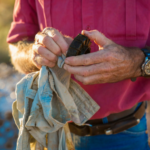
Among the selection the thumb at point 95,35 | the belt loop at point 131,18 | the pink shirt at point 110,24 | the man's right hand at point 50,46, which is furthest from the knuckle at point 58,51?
the belt loop at point 131,18

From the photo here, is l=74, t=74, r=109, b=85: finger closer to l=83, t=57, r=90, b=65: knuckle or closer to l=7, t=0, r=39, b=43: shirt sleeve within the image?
l=83, t=57, r=90, b=65: knuckle

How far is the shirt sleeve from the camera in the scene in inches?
57.2

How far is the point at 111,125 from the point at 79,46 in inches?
27.7

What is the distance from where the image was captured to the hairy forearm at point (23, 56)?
1.30 m

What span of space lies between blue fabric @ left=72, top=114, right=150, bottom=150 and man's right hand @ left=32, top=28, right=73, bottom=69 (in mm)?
703

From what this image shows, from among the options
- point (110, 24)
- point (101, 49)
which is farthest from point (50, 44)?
point (110, 24)

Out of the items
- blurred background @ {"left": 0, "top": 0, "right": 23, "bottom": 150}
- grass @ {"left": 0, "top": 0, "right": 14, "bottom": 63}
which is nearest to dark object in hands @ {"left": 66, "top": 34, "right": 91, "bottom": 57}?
blurred background @ {"left": 0, "top": 0, "right": 23, "bottom": 150}

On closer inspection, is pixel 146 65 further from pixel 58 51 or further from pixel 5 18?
pixel 5 18

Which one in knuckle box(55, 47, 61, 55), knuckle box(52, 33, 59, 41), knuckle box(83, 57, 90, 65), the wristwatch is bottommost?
the wristwatch

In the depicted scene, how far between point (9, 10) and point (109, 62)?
637cm

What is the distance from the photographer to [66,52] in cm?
96

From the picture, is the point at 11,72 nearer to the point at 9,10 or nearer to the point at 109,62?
the point at 9,10

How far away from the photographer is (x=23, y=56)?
135 centimetres

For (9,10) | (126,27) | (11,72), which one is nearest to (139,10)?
(126,27)
